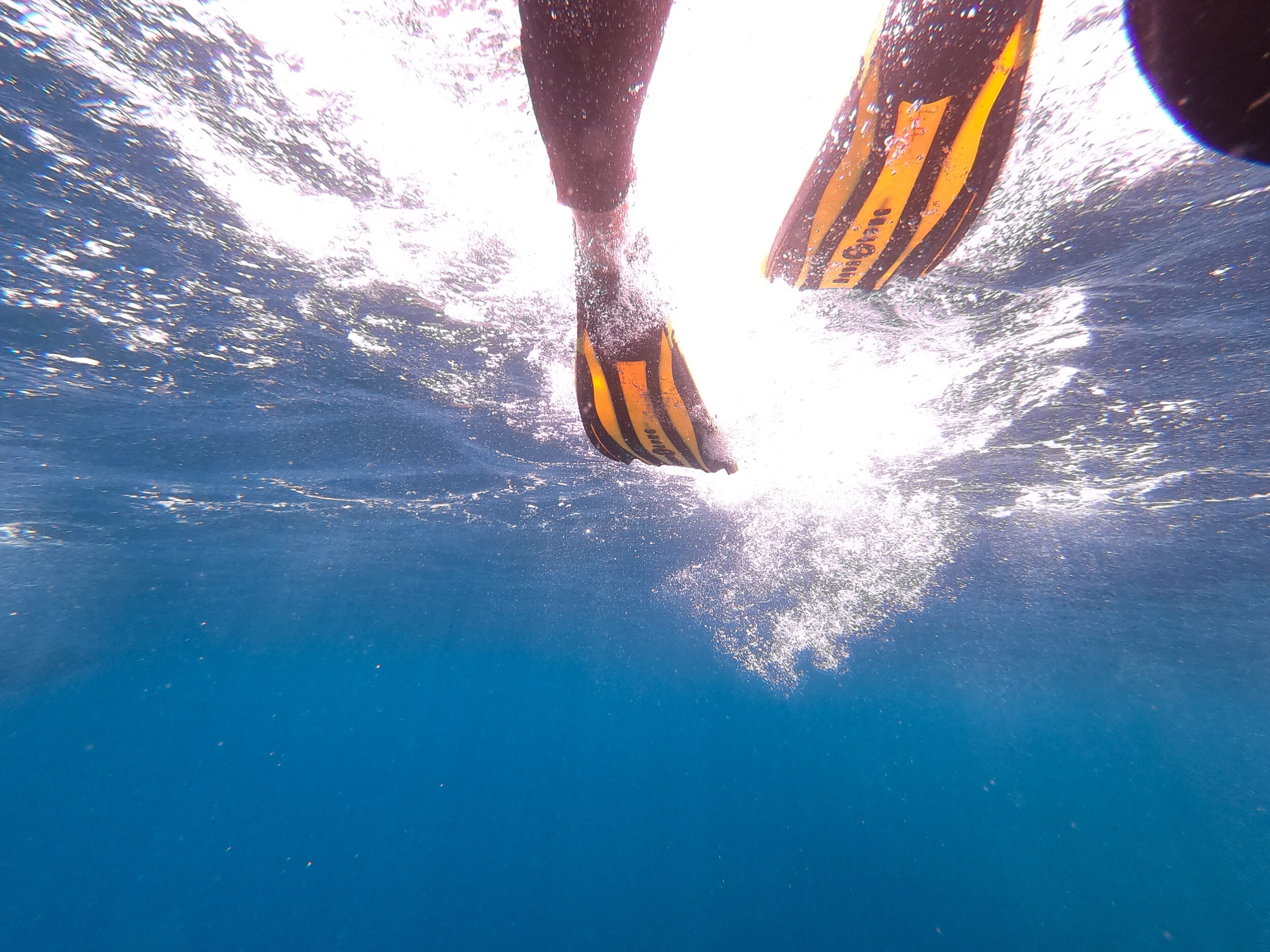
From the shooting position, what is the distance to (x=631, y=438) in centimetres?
352

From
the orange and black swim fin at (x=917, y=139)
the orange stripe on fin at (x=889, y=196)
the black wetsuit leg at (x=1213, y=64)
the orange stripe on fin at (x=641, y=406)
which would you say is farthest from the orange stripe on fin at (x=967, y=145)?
the orange stripe on fin at (x=641, y=406)

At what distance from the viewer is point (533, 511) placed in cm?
1805

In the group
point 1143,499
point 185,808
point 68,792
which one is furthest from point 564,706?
point 1143,499

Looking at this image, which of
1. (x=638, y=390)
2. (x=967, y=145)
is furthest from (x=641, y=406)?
(x=967, y=145)

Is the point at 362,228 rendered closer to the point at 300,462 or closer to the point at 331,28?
the point at 331,28

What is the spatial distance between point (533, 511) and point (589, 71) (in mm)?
17077

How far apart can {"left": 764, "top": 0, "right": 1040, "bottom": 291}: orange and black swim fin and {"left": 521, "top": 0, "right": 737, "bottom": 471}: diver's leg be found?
1.27 meters

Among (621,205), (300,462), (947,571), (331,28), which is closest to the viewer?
(621,205)

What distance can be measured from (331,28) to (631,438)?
4.32 meters

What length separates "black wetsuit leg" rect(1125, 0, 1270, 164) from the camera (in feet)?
2.96

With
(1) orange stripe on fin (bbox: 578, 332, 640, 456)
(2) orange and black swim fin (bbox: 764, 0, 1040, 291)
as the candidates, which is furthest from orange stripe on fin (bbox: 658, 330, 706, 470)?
(2) orange and black swim fin (bbox: 764, 0, 1040, 291)

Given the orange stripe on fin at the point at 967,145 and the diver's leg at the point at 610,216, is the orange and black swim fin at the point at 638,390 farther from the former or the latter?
the orange stripe on fin at the point at 967,145

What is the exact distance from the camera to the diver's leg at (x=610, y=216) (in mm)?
1520

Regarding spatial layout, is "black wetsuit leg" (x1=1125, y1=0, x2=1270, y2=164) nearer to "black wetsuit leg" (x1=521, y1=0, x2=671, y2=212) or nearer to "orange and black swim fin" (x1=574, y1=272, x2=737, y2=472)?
"black wetsuit leg" (x1=521, y1=0, x2=671, y2=212)
